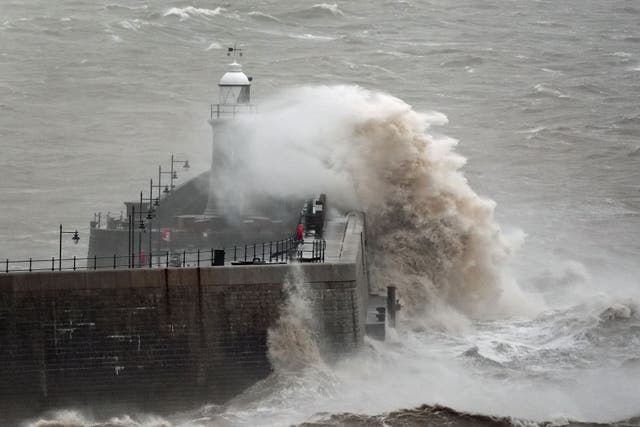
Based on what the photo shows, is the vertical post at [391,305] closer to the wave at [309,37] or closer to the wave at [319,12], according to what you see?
the wave at [309,37]

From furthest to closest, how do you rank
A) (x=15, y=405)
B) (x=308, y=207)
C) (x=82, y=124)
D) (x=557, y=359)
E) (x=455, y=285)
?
1. (x=82, y=124)
2. (x=455, y=285)
3. (x=308, y=207)
4. (x=557, y=359)
5. (x=15, y=405)

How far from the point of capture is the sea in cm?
2536

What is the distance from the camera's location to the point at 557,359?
27.6 meters

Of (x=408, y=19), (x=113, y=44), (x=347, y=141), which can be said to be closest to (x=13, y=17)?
(x=113, y=44)

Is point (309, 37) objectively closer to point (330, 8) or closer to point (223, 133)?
point (330, 8)

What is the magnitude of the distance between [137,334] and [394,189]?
1093 cm

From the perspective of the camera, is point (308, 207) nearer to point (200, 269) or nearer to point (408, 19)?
point (200, 269)

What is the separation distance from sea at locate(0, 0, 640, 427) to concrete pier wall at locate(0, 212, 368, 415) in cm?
44

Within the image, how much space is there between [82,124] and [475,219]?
83.1ft

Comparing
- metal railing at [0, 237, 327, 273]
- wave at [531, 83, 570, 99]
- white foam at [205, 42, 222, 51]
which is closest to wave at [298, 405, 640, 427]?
metal railing at [0, 237, 327, 273]

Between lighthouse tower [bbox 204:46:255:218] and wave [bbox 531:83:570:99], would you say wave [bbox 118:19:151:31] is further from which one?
lighthouse tower [bbox 204:46:255:218]

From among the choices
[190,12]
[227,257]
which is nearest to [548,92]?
[190,12]

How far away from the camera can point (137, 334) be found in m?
23.6

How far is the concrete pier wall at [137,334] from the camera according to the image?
23.2 metres
